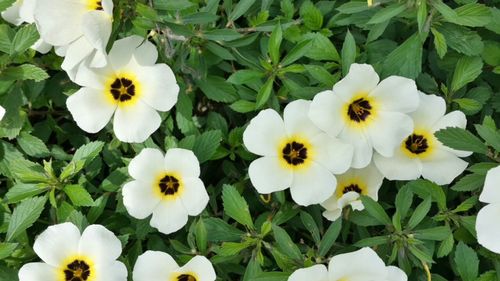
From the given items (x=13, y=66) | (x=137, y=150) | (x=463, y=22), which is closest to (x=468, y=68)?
(x=463, y=22)

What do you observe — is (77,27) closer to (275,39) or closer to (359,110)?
(275,39)

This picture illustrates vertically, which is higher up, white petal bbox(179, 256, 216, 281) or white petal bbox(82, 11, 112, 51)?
white petal bbox(82, 11, 112, 51)

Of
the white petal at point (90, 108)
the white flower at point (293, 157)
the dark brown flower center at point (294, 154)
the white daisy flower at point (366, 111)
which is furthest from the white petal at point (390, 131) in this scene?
the white petal at point (90, 108)

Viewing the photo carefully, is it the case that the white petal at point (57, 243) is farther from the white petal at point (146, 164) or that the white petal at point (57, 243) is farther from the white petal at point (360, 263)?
the white petal at point (360, 263)

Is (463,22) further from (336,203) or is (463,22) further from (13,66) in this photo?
(13,66)

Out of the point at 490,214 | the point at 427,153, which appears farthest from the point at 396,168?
the point at 490,214

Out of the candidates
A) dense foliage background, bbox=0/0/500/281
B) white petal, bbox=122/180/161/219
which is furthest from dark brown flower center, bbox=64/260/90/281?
white petal, bbox=122/180/161/219

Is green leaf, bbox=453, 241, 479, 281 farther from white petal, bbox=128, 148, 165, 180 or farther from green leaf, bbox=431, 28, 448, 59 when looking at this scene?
white petal, bbox=128, 148, 165, 180
